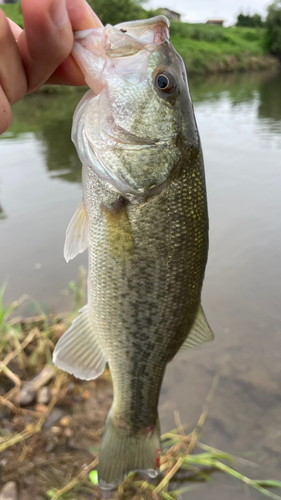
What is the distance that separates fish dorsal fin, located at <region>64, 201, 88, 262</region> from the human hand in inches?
19.7

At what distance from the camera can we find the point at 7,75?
1213mm

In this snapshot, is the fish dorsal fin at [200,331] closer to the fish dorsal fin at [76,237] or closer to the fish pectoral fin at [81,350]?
the fish pectoral fin at [81,350]

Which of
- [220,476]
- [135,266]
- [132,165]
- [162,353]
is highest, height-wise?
[132,165]

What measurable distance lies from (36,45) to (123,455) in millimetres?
2038

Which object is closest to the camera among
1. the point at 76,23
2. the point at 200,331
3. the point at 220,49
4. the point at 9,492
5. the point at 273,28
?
the point at 76,23

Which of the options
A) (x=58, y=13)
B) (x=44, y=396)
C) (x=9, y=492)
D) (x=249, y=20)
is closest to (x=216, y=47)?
(x=249, y=20)

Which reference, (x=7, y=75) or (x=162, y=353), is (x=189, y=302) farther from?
(x=7, y=75)

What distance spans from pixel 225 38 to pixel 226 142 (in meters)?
43.8

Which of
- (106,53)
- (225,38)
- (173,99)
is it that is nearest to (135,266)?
(173,99)

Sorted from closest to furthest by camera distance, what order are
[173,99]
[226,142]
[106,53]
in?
[106,53] < [173,99] < [226,142]

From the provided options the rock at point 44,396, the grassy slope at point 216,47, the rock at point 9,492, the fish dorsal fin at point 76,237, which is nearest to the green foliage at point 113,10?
the grassy slope at point 216,47

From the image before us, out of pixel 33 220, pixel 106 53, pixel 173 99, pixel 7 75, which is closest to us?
pixel 7 75

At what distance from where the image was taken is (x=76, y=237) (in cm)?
162

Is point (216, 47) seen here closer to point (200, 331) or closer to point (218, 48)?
point (218, 48)
